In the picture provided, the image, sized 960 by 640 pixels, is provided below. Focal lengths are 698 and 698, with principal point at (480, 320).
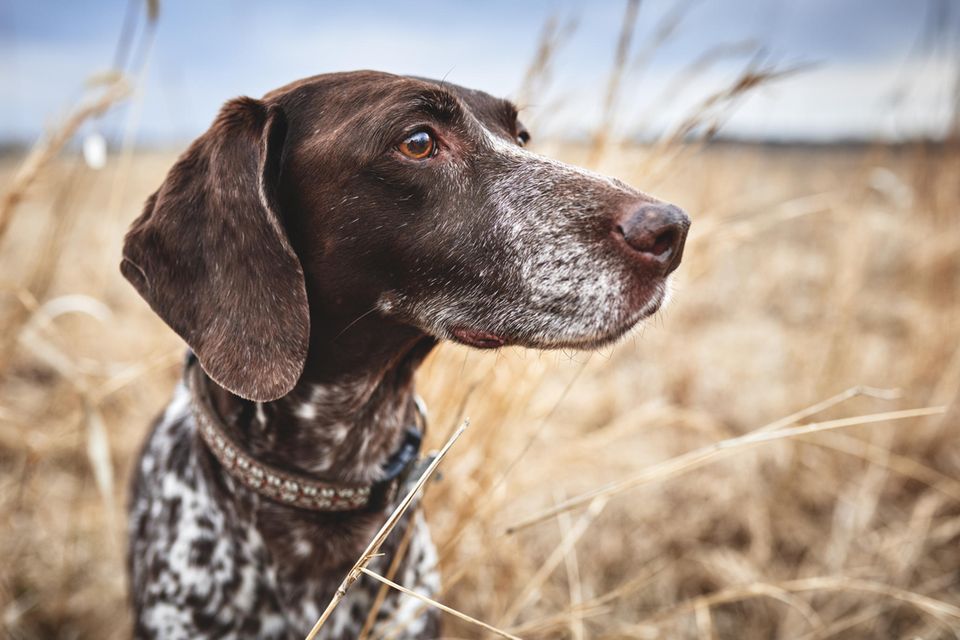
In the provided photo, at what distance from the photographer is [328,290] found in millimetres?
1783

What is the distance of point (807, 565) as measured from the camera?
3.19 m

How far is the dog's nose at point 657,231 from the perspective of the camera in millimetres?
1446

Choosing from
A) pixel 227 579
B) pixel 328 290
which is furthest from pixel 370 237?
pixel 227 579

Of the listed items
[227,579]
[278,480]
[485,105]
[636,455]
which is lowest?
[636,455]

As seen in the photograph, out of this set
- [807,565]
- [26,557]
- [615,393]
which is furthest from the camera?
[615,393]

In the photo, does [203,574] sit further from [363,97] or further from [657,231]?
[657,231]

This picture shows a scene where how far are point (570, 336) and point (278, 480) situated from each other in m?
0.81

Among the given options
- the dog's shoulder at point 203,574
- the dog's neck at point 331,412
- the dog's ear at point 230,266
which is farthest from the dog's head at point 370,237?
the dog's shoulder at point 203,574

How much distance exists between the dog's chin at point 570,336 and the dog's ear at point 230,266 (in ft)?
1.31

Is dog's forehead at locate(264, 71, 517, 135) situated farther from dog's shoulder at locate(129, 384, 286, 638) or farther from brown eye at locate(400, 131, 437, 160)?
dog's shoulder at locate(129, 384, 286, 638)

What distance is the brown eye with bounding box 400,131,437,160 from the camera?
5.53ft

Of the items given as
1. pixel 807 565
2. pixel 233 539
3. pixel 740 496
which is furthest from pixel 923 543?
pixel 233 539

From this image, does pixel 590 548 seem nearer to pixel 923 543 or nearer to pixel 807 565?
pixel 807 565

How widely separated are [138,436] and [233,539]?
2392mm
